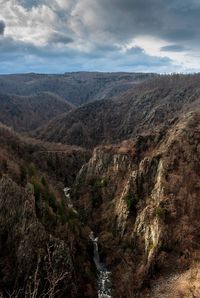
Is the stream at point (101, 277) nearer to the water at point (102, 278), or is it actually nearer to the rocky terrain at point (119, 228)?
the water at point (102, 278)

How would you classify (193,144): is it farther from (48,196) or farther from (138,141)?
(48,196)

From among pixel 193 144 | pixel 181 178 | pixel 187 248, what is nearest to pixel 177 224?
pixel 187 248

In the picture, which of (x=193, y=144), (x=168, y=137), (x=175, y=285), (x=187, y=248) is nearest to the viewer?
(x=175, y=285)

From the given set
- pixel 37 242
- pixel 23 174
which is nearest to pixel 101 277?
pixel 37 242

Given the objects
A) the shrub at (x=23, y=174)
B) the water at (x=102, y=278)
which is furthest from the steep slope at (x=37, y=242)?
the water at (x=102, y=278)

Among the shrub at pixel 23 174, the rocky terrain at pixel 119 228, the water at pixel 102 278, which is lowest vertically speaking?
the water at pixel 102 278

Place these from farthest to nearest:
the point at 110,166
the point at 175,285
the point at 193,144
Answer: the point at 110,166 < the point at 193,144 < the point at 175,285

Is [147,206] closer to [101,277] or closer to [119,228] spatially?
[119,228]
